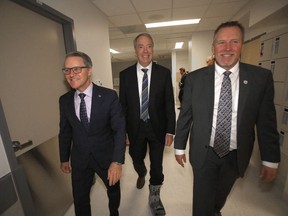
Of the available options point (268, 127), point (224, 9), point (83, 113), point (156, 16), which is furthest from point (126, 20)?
point (268, 127)

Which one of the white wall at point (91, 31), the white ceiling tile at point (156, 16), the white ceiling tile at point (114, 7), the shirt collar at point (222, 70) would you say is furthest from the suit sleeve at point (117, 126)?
the white ceiling tile at point (156, 16)

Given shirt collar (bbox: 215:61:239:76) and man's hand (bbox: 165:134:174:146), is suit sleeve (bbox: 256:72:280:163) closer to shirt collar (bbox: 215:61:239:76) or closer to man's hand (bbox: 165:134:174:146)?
shirt collar (bbox: 215:61:239:76)

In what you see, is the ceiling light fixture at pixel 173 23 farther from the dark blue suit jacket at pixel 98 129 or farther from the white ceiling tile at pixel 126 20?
the dark blue suit jacket at pixel 98 129

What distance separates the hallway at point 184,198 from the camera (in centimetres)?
184

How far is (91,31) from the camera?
2760 millimetres

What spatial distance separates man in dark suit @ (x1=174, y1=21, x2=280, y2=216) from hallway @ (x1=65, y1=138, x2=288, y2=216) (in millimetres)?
605

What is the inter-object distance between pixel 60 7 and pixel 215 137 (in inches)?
83.7

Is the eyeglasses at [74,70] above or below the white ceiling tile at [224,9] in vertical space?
below

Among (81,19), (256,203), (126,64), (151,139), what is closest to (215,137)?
(151,139)

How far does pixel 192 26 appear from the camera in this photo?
4.76 metres

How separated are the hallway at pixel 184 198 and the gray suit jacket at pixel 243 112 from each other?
84 cm

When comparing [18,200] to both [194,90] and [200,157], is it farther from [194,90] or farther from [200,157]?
[194,90]

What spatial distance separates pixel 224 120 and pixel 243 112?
0.13m

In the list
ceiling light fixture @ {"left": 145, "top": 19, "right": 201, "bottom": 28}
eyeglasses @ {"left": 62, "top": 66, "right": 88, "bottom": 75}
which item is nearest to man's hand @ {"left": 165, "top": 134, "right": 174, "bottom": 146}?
Answer: eyeglasses @ {"left": 62, "top": 66, "right": 88, "bottom": 75}
